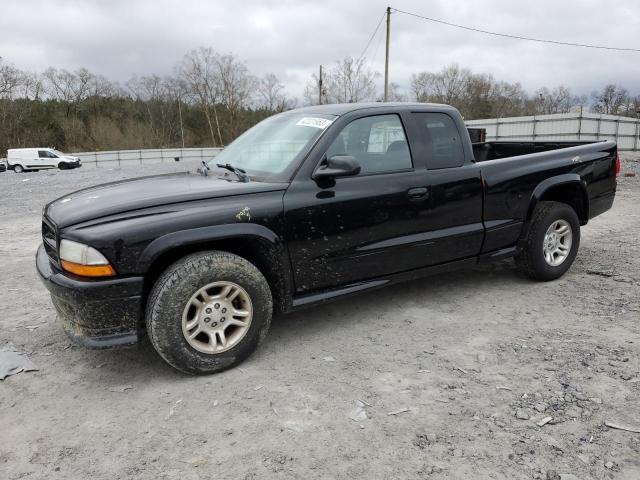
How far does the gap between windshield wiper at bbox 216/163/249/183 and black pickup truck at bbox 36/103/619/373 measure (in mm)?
21

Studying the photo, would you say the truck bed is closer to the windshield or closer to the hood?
the windshield

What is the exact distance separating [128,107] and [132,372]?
2817 inches

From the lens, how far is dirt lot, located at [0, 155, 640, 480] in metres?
2.35

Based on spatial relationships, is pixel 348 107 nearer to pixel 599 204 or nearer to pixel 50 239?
pixel 50 239

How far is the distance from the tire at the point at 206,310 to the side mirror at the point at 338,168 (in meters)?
0.79

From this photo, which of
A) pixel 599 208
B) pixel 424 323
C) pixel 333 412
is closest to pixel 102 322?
pixel 333 412

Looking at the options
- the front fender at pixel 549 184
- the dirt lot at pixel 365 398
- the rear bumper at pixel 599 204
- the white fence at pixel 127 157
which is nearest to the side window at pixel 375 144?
the dirt lot at pixel 365 398

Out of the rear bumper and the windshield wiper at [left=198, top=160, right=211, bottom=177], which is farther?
the rear bumper

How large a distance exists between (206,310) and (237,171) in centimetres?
117

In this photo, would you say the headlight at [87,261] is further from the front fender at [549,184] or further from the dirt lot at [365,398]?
the front fender at [549,184]

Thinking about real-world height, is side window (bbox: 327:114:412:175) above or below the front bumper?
above

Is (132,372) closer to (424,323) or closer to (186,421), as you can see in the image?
(186,421)

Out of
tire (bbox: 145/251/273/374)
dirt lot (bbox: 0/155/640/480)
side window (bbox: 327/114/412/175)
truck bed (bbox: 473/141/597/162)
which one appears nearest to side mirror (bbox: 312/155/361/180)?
side window (bbox: 327/114/412/175)

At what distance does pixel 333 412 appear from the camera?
2740 mm
